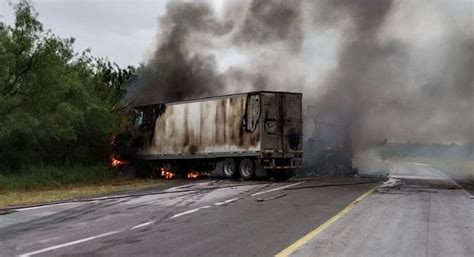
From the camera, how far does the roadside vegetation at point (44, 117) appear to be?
22.0 meters

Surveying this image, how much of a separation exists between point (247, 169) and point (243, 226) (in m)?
14.2

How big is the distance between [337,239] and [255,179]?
1548 cm

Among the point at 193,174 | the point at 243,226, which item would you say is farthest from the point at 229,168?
the point at 243,226

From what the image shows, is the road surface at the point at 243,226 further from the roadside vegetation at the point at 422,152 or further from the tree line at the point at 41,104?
the roadside vegetation at the point at 422,152

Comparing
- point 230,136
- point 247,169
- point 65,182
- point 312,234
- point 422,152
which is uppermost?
point 422,152

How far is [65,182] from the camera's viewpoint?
78.6 feet

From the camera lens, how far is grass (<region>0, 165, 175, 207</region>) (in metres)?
19.5

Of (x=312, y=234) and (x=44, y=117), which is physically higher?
(x=44, y=117)

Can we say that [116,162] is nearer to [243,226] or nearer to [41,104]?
[41,104]

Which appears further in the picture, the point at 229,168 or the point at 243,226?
the point at 229,168

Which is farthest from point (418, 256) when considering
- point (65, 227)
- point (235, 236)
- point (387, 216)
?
point (65, 227)

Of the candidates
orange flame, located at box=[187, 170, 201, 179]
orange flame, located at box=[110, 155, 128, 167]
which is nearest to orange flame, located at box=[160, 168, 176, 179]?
orange flame, located at box=[187, 170, 201, 179]

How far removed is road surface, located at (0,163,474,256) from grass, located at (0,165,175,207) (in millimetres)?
4829

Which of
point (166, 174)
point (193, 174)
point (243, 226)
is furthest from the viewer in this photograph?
point (166, 174)
